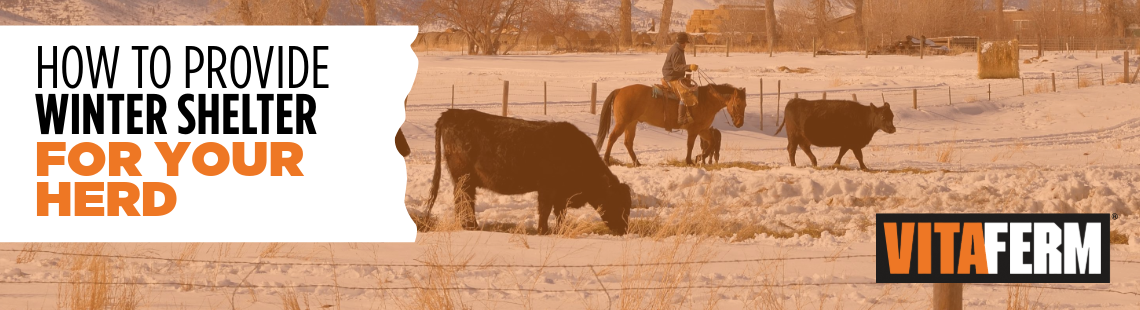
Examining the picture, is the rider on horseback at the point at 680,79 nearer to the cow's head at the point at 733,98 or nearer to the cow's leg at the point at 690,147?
the cow's leg at the point at 690,147

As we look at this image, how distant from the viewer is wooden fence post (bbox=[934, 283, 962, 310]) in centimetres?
518

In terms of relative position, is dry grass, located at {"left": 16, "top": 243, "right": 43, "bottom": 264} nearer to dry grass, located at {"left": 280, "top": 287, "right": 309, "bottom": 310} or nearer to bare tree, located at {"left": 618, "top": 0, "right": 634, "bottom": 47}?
dry grass, located at {"left": 280, "top": 287, "right": 309, "bottom": 310}

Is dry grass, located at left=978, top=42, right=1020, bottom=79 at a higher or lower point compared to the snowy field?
higher

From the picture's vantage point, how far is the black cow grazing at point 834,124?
654 inches

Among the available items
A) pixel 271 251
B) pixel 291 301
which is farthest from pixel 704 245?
pixel 291 301

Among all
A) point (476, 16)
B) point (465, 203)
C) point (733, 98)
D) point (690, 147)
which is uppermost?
point (476, 16)

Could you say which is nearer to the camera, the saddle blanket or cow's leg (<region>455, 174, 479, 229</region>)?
cow's leg (<region>455, 174, 479, 229</region>)

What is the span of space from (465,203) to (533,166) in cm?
77

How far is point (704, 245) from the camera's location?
9.24 m

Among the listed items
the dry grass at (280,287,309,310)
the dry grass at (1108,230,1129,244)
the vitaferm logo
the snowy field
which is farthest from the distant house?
the vitaferm logo

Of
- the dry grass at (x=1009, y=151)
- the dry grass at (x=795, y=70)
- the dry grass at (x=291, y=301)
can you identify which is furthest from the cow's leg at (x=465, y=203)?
the dry grass at (x=795, y=70)

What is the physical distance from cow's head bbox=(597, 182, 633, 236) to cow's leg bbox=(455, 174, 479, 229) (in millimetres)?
1199

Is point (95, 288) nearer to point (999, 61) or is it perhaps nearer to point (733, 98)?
point (733, 98)

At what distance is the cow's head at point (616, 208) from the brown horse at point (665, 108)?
647 centimetres
